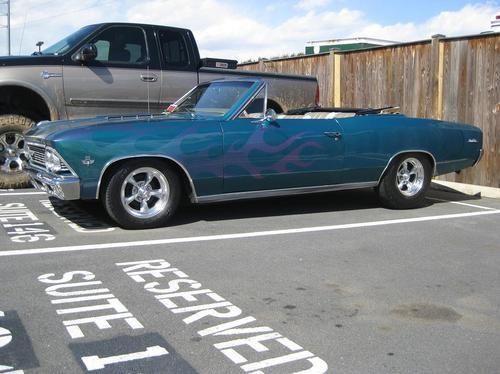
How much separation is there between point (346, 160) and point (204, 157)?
5.82 feet

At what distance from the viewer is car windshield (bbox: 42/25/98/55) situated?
8.34 metres

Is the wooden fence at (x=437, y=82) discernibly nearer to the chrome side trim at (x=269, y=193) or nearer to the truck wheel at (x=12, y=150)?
the chrome side trim at (x=269, y=193)

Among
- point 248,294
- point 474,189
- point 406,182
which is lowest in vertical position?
point 248,294

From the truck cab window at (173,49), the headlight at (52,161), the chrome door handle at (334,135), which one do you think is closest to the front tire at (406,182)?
the chrome door handle at (334,135)

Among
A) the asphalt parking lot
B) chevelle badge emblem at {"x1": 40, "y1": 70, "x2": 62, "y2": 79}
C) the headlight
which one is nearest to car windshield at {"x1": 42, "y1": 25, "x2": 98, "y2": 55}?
chevelle badge emblem at {"x1": 40, "y1": 70, "x2": 62, "y2": 79}

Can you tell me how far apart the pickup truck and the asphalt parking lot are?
1519mm

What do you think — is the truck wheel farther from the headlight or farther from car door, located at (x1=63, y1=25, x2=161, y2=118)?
the headlight

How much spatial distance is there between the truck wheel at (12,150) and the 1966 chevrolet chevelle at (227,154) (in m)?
1.38

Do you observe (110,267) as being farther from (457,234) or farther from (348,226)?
(457,234)

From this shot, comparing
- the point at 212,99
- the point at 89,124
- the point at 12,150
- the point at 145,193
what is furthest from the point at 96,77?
the point at 145,193

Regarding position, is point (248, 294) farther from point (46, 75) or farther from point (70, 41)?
point (70, 41)

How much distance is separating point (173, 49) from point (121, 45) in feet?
2.47

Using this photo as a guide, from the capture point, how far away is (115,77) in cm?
840

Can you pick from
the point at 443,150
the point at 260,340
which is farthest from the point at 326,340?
the point at 443,150
